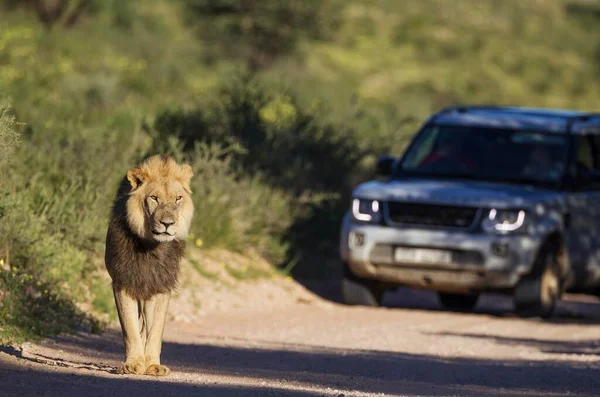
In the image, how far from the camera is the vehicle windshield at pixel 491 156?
14.8 metres

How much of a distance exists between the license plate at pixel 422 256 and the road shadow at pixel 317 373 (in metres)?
2.77

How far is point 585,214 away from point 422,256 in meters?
2.08

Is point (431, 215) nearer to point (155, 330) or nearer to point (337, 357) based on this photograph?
point (337, 357)

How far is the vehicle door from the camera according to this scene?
1474 centimetres

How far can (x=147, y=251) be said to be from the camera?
883cm

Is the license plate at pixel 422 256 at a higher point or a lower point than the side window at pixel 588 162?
lower

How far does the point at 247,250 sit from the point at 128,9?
26938mm

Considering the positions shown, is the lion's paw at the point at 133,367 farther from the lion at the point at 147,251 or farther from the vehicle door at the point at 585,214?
the vehicle door at the point at 585,214

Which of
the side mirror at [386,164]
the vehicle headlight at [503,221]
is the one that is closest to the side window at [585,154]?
the vehicle headlight at [503,221]

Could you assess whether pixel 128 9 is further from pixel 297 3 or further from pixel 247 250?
pixel 247 250

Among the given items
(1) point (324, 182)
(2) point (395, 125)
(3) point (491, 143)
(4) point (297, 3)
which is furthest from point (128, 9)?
(3) point (491, 143)

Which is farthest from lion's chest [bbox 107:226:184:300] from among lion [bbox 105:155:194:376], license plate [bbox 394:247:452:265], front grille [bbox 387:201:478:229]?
front grille [bbox 387:201:478:229]

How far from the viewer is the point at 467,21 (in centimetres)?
7031

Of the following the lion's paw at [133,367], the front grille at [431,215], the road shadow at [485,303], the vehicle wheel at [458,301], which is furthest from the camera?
the vehicle wheel at [458,301]
